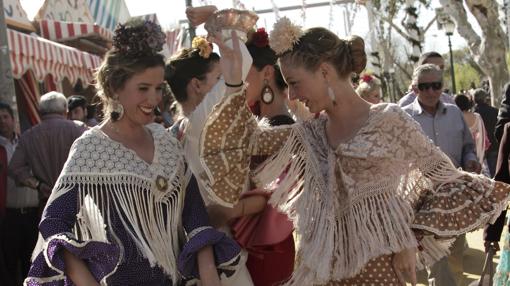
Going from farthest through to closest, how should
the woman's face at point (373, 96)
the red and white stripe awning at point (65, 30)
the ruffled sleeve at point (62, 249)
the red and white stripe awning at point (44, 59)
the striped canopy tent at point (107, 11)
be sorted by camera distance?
the striped canopy tent at point (107, 11) < the red and white stripe awning at point (65, 30) < the red and white stripe awning at point (44, 59) < the woman's face at point (373, 96) < the ruffled sleeve at point (62, 249)

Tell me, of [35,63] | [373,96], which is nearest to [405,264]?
[373,96]

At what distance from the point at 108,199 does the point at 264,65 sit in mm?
1132

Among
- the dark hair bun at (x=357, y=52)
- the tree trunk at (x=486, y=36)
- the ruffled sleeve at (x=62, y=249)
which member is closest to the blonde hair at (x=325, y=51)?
the dark hair bun at (x=357, y=52)

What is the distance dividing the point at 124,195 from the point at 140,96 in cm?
39

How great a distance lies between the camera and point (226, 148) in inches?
119

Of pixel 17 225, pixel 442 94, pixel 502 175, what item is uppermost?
pixel 442 94

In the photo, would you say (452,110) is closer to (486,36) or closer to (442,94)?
(442,94)

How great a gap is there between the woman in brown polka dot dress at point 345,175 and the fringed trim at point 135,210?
0.78 feet

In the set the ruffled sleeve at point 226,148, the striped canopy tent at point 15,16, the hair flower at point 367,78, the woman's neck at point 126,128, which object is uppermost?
the striped canopy tent at point 15,16

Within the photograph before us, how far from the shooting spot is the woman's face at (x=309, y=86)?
Answer: 115 inches

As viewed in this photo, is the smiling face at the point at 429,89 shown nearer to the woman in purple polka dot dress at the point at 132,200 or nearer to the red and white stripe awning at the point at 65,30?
the woman in purple polka dot dress at the point at 132,200

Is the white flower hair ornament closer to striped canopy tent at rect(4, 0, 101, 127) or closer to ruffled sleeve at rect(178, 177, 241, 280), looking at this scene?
ruffled sleeve at rect(178, 177, 241, 280)

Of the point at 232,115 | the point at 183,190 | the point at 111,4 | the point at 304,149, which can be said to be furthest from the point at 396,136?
the point at 111,4

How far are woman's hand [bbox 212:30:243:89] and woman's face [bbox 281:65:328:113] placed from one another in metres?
0.20
